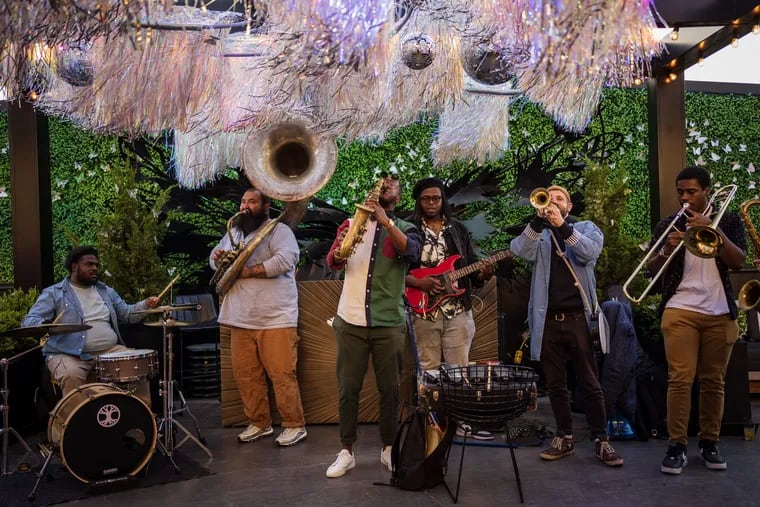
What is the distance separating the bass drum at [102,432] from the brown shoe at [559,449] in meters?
2.47

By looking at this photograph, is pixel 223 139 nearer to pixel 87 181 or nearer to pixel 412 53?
pixel 87 181

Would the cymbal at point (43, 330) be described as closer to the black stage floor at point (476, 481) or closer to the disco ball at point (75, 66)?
the black stage floor at point (476, 481)

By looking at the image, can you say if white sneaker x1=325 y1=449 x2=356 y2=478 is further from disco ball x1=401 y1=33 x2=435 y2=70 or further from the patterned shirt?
disco ball x1=401 y1=33 x2=435 y2=70

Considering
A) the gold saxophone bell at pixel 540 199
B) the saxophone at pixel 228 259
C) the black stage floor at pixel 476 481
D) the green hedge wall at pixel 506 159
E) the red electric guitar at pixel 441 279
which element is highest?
the green hedge wall at pixel 506 159

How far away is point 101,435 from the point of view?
169 inches

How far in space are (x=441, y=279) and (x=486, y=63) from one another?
1.43 meters

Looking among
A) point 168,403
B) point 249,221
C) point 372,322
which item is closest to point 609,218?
point 249,221

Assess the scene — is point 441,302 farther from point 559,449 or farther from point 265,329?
point 265,329

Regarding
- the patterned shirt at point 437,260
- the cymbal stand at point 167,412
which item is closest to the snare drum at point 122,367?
the cymbal stand at point 167,412

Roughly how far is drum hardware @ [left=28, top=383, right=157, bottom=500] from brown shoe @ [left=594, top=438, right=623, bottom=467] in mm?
2756

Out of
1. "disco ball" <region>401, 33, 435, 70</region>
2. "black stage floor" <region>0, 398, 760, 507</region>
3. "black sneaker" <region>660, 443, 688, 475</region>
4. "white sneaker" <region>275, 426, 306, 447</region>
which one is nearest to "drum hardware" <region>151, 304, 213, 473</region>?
"black stage floor" <region>0, 398, 760, 507</region>

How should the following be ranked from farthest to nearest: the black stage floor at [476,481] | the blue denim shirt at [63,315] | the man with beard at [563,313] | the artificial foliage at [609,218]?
the artificial foliage at [609,218]
the blue denim shirt at [63,315]
the man with beard at [563,313]
the black stage floor at [476,481]

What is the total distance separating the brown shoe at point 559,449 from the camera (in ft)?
15.4

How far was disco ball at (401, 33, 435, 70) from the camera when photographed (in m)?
4.54
